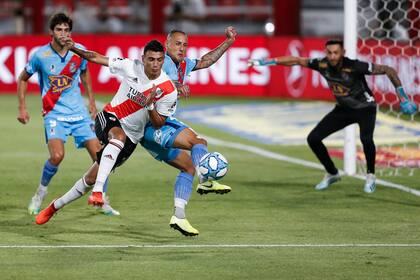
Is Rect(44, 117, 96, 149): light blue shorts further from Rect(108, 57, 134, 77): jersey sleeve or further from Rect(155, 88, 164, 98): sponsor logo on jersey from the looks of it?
Rect(155, 88, 164, 98): sponsor logo on jersey

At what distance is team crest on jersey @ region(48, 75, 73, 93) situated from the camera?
11.4 meters

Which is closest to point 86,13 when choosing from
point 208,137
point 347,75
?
point 208,137

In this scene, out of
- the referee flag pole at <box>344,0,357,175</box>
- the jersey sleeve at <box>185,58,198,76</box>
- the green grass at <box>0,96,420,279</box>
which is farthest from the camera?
the referee flag pole at <box>344,0,357,175</box>

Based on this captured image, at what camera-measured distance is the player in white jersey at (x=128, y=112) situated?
9.46 meters

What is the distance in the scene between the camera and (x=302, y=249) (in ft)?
30.5

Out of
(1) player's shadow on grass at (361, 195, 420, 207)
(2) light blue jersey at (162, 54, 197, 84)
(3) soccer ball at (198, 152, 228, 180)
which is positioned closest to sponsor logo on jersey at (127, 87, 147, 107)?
(2) light blue jersey at (162, 54, 197, 84)

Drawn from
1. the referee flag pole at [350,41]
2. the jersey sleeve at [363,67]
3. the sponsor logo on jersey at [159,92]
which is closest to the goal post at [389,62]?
the referee flag pole at [350,41]

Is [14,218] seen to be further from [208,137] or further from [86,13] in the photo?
[86,13]

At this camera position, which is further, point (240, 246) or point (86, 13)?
point (86, 13)

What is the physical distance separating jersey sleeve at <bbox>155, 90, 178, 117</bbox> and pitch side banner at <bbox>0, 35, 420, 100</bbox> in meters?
15.8

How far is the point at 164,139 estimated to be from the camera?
31.8 feet

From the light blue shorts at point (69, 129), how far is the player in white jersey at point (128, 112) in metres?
1.41

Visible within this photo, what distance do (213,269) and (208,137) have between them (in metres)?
10.8

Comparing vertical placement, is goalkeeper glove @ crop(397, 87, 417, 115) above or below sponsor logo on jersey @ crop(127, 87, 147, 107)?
below
